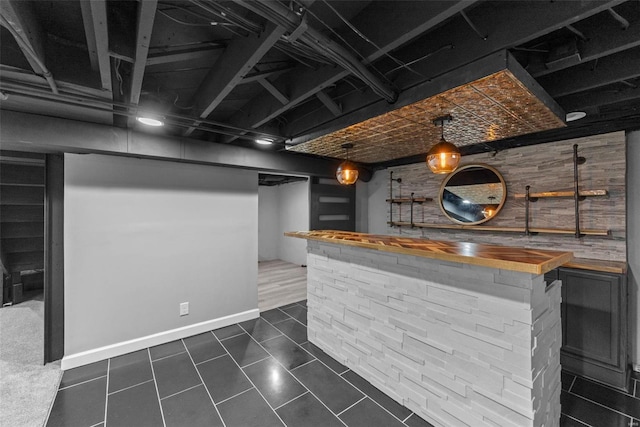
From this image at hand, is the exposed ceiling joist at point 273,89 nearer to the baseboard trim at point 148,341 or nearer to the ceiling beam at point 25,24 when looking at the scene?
the ceiling beam at point 25,24

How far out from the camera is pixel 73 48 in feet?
6.00

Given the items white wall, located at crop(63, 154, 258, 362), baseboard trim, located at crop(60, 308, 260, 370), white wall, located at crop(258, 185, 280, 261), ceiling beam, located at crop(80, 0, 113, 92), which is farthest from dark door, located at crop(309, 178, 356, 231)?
white wall, located at crop(258, 185, 280, 261)

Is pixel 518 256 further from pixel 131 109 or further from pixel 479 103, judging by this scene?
pixel 131 109

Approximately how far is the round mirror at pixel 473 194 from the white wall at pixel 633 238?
1117 mm

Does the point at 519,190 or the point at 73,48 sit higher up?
the point at 73,48

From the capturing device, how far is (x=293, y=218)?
303 inches

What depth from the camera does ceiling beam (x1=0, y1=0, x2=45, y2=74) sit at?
3.52 ft

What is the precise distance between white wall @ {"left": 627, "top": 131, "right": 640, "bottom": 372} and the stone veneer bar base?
1737mm

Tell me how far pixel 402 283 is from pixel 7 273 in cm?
634

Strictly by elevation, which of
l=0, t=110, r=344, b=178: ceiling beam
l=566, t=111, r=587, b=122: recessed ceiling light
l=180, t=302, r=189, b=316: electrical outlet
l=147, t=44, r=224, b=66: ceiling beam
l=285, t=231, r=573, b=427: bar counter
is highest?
l=147, t=44, r=224, b=66: ceiling beam

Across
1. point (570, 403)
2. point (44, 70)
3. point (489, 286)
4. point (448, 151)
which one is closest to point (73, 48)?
point (44, 70)

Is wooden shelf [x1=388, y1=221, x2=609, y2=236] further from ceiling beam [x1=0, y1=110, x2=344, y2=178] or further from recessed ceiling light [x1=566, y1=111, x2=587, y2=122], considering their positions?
ceiling beam [x1=0, y1=110, x2=344, y2=178]

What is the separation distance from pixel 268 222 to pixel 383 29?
719cm

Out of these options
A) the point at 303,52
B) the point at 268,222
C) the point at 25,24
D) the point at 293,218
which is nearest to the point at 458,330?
the point at 303,52
